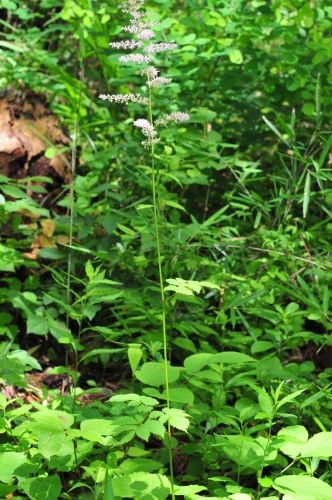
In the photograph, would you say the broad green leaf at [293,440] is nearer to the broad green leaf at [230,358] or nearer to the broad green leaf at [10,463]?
the broad green leaf at [230,358]

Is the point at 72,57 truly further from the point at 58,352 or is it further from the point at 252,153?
the point at 58,352

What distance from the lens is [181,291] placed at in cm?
132

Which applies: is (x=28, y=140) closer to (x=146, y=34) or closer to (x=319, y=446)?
(x=146, y=34)

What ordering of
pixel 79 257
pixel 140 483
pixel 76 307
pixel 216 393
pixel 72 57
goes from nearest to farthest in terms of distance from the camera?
1. pixel 140 483
2. pixel 216 393
3. pixel 76 307
4. pixel 79 257
5. pixel 72 57

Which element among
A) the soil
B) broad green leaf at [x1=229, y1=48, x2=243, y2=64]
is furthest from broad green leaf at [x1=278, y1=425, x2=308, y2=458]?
the soil

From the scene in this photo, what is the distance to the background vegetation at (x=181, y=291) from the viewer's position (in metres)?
1.57

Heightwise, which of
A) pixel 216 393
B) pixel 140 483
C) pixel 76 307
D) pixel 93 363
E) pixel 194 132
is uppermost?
pixel 194 132

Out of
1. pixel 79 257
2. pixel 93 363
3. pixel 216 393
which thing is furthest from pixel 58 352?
pixel 216 393

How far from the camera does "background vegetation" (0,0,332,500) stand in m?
1.57

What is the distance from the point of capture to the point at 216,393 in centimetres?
189

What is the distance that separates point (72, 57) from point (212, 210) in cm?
226

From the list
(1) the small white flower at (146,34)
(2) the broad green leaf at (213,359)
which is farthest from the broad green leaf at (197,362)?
(1) the small white flower at (146,34)

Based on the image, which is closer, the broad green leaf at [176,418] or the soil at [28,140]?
the broad green leaf at [176,418]

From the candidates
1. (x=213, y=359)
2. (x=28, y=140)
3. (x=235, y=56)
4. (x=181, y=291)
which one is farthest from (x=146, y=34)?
(x=28, y=140)
